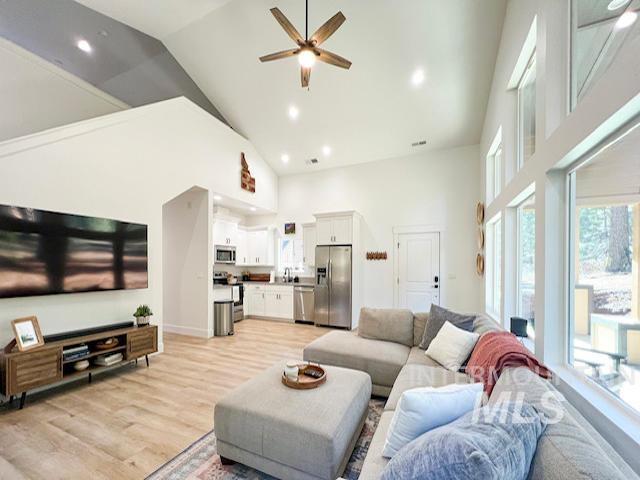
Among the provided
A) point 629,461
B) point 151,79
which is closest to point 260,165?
point 151,79

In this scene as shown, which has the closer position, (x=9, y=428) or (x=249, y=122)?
(x=9, y=428)

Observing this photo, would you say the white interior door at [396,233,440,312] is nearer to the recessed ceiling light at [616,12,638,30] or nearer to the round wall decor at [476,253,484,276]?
the round wall decor at [476,253,484,276]

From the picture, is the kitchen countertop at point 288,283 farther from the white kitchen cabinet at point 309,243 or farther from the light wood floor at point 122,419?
the light wood floor at point 122,419

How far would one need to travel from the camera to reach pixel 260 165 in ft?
22.1

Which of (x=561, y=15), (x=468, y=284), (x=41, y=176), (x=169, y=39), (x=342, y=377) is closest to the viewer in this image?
(x=561, y=15)

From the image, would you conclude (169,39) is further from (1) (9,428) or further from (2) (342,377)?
(2) (342,377)

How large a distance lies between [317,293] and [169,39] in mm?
5497

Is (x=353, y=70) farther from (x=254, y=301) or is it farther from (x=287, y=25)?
(x=254, y=301)

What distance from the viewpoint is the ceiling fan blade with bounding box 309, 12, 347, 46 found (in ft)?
8.80

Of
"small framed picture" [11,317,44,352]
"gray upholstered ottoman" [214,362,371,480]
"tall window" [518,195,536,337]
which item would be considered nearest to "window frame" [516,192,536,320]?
"tall window" [518,195,536,337]

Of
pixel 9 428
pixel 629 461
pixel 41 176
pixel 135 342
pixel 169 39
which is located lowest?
pixel 9 428

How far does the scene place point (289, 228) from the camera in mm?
7145

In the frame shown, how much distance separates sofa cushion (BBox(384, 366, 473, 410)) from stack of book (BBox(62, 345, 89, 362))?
330 cm

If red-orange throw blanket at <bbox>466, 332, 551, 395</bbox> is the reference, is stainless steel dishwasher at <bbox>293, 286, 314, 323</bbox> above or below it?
below
